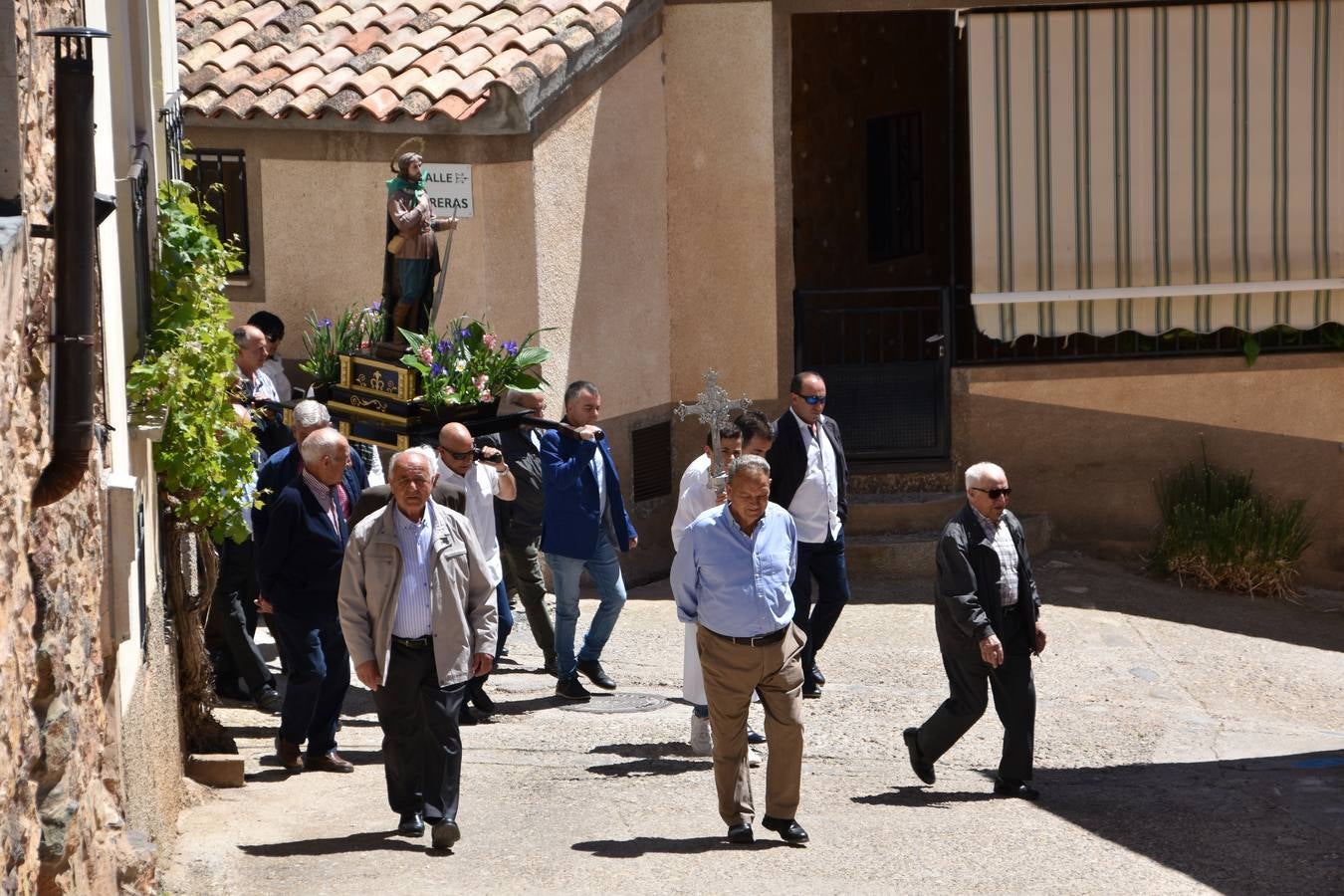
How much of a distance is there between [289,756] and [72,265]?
4110mm

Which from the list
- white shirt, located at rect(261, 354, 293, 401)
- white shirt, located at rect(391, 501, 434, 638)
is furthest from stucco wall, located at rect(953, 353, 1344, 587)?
white shirt, located at rect(391, 501, 434, 638)

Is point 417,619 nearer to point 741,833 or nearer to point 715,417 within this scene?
point 741,833

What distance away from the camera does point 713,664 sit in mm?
7520

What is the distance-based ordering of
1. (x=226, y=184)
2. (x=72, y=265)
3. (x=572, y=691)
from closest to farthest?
(x=72, y=265), (x=572, y=691), (x=226, y=184)

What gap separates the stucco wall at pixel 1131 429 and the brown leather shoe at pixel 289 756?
22.3 ft

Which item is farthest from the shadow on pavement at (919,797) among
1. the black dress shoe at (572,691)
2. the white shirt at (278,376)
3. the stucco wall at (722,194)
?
the stucco wall at (722,194)

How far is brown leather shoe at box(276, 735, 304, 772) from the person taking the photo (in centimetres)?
840

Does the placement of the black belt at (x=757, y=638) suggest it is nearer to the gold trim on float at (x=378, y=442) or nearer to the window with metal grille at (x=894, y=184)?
the gold trim on float at (x=378, y=442)

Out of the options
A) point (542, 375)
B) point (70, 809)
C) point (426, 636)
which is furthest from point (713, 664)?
point (542, 375)

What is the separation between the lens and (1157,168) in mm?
13781

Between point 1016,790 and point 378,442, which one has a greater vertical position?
point 378,442

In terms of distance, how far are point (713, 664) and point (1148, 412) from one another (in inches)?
289

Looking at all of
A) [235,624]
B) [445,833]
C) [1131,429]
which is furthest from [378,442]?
[1131,429]

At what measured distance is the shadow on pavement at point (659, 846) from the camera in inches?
294
